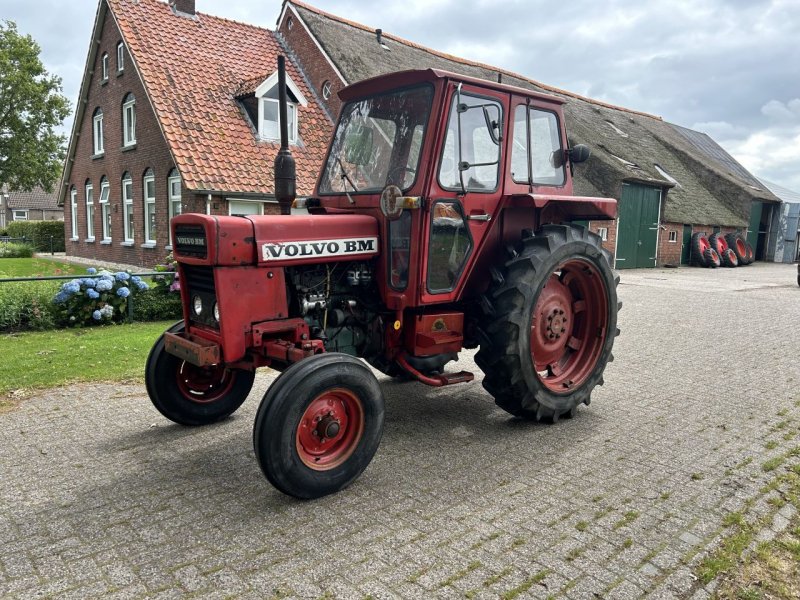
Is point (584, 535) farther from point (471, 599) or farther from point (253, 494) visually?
point (253, 494)

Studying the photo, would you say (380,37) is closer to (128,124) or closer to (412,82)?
(128,124)

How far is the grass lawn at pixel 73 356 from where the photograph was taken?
217 inches

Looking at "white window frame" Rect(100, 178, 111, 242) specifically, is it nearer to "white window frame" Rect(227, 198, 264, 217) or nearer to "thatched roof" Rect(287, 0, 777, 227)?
"white window frame" Rect(227, 198, 264, 217)

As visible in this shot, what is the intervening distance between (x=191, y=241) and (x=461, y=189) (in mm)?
1748

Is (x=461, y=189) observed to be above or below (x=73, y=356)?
above

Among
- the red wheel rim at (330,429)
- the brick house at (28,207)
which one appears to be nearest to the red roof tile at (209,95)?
the red wheel rim at (330,429)

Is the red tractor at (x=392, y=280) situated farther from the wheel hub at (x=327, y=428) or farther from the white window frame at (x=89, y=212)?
the white window frame at (x=89, y=212)

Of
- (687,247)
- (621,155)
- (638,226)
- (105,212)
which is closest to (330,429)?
(105,212)

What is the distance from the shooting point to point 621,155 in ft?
74.6

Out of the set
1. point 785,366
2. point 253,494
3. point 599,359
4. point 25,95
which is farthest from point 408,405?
point 25,95

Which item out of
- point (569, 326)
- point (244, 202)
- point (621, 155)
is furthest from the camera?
point (621, 155)

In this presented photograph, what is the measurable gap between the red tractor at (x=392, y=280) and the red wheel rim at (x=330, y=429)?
0.03ft

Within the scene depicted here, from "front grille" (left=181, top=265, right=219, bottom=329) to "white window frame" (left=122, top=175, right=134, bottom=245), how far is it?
14.1 m

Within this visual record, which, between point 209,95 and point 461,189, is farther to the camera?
point 209,95
